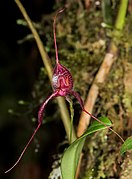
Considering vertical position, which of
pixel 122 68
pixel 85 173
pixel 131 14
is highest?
pixel 131 14

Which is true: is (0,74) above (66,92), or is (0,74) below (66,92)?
below

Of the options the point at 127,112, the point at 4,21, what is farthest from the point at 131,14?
the point at 4,21

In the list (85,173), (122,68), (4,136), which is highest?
(122,68)

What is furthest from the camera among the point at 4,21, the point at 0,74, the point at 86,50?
the point at 0,74

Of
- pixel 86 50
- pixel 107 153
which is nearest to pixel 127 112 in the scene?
pixel 107 153

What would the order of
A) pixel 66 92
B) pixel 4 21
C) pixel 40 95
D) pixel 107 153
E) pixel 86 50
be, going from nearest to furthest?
pixel 66 92 < pixel 107 153 < pixel 86 50 < pixel 40 95 < pixel 4 21

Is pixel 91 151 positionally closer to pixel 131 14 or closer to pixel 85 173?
pixel 85 173

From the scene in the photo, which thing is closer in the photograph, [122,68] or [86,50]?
[122,68]

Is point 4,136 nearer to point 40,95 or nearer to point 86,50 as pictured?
point 40,95

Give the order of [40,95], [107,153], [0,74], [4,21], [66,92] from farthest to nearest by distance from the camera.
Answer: [0,74], [4,21], [40,95], [107,153], [66,92]
